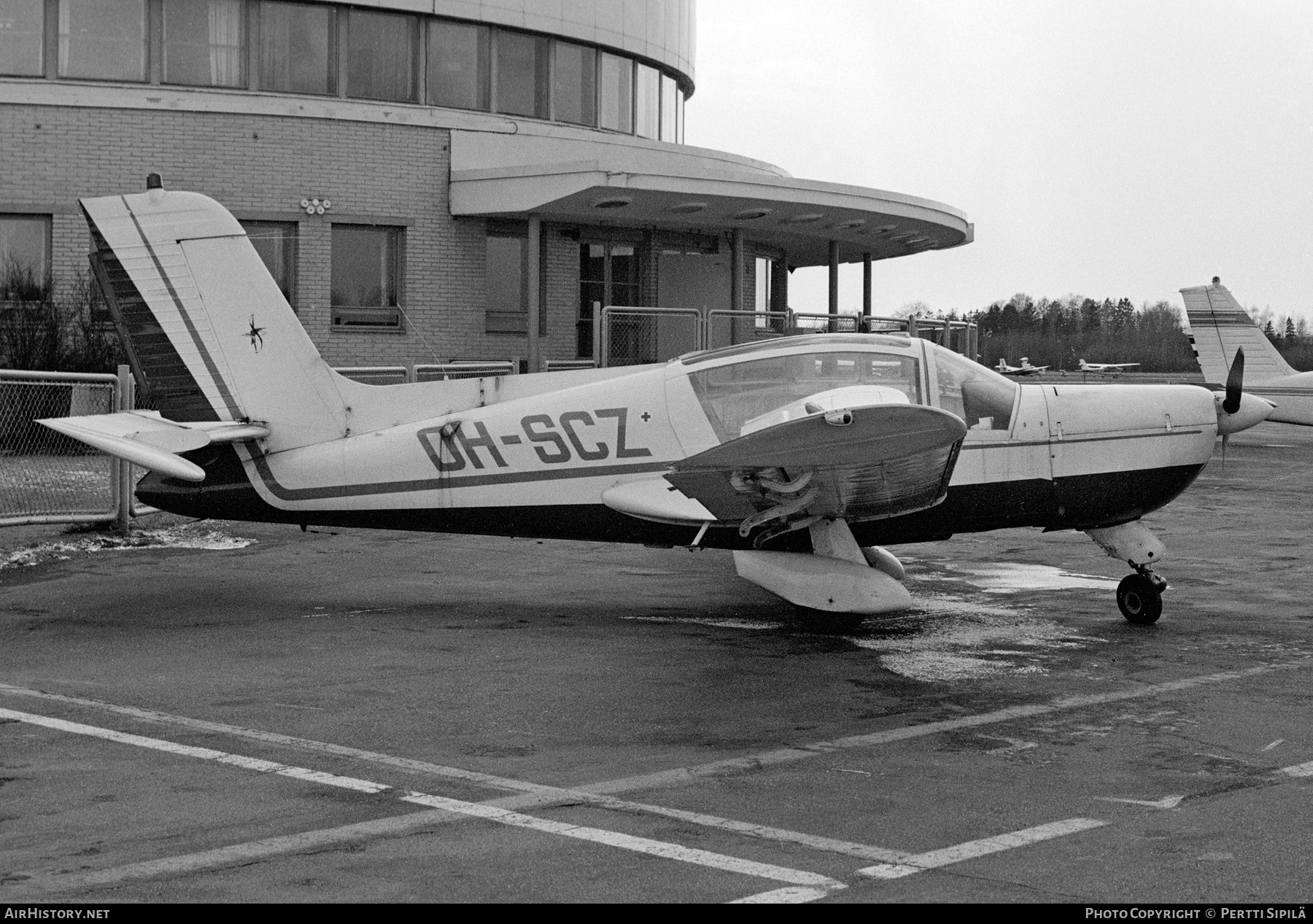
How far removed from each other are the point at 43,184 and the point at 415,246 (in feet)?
20.3

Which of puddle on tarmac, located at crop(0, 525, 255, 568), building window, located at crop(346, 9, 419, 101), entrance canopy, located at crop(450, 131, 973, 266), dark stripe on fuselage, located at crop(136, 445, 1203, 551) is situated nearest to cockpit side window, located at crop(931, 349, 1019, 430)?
dark stripe on fuselage, located at crop(136, 445, 1203, 551)

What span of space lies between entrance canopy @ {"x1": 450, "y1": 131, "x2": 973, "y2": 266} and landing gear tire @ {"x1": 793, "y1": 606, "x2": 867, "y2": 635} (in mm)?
14383

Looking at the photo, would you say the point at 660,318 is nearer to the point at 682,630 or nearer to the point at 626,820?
the point at 682,630

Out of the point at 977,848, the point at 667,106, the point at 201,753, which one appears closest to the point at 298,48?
the point at 667,106

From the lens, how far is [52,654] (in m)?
8.49

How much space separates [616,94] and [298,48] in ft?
23.0

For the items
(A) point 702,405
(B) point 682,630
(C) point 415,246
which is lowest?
(B) point 682,630

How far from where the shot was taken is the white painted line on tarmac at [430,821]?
466 centimetres

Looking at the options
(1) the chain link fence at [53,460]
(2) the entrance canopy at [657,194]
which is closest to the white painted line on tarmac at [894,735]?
(1) the chain link fence at [53,460]

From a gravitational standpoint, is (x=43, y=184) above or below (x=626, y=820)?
above

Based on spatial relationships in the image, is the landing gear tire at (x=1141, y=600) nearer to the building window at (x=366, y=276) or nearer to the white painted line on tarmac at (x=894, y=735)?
the white painted line on tarmac at (x=894, y=735)

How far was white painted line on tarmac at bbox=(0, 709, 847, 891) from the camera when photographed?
4.66 metres

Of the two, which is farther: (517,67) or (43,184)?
(517,67)

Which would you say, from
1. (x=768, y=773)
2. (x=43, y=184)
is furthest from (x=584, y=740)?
(x=43, y=184)
